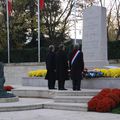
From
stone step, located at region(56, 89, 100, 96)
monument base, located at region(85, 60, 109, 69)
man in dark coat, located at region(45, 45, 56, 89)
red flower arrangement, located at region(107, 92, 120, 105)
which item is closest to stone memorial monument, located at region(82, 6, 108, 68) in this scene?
monument base, located at region(85, 60, 109, 69)

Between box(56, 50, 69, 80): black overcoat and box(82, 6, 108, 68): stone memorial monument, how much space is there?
4.10m

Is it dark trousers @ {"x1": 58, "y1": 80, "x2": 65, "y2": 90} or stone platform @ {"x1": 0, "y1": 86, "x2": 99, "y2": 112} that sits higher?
dark trousers @ {"x1": 58, "y1": 80, "x2": 65, "y2": 90}

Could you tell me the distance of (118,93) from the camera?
16781 mm

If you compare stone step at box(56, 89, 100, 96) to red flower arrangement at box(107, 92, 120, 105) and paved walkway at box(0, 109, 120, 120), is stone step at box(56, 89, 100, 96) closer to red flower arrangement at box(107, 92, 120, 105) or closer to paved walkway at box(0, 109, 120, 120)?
red flower arrangement at box(107, 92, 120, 105)

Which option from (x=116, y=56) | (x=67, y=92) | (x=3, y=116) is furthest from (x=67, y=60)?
(x=116, y=56)

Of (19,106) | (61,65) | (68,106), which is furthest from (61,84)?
(19,106)

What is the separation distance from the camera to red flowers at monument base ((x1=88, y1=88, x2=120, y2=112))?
15.8 m

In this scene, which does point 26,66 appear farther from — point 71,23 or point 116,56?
point 71,23

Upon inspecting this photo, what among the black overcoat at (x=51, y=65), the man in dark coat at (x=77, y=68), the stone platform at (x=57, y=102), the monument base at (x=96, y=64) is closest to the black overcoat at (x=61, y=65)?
the man in dark coat at (x=77, y=68)

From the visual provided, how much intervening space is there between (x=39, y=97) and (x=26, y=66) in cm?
1881

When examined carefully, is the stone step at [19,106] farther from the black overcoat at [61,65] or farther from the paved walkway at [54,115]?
the black overcoat at [61,65]

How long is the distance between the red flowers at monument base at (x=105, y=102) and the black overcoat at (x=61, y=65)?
317cm

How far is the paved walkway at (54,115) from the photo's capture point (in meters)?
14.5

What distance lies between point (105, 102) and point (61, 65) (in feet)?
13.5
